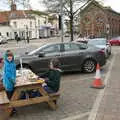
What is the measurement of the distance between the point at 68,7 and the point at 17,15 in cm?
6344

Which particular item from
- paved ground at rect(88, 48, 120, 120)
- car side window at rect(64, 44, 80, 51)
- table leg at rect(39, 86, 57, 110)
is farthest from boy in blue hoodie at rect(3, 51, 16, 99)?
car side window at rect(64, 44, 80, 51)

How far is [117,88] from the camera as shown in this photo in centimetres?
1127

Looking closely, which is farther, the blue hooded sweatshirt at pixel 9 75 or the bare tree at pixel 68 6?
the bare tree at pixel 68 6

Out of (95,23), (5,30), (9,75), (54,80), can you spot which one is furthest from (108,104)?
(5,30)

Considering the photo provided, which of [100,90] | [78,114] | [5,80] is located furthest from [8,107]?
[100,90]

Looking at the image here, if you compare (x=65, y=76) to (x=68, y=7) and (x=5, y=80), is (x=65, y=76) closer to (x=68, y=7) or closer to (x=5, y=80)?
(x=5, y=80)

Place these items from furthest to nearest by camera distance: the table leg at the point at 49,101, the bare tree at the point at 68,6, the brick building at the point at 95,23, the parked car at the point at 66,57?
the brick building at the point at 95,23 → the bare tree at the point at 68,6 → the parked car at the point at 66,57 → the table leg at the point at 49,101

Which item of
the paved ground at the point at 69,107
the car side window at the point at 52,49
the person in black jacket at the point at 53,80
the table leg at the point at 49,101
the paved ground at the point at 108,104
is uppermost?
the car side window at the point at 52,49

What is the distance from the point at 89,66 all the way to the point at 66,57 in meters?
1.22

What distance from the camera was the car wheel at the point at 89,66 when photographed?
15766 millimetres

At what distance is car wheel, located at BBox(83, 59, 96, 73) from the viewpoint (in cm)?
1577

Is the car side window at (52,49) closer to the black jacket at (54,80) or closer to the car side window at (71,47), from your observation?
the car side window at (71,47)

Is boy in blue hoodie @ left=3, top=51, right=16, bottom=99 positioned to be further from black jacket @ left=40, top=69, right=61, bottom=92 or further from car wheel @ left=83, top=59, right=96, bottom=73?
car wheel @ left=83, top=59, right=96, bottom=73

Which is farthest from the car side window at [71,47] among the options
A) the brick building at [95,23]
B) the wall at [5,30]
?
the wall at [5,30]
